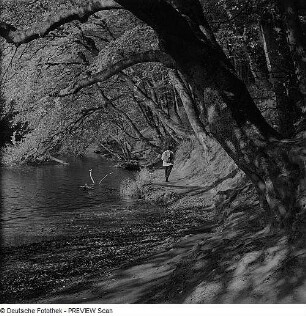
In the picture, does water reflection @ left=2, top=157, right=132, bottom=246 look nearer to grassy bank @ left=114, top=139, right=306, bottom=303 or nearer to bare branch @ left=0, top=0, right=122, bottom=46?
grassy bank @ left=114, top=139, right=306, bottom=303

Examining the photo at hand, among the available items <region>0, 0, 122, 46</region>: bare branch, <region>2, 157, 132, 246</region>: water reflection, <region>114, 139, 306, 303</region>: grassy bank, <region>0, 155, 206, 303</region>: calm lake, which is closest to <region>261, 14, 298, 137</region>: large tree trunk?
<region>114, 139, 306, 303</region>: grassy bank

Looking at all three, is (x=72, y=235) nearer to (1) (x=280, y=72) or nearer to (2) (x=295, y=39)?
(1) (x=280, y=72)

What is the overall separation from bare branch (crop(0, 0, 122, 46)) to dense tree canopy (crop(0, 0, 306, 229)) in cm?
2

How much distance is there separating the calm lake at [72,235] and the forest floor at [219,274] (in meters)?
0.98

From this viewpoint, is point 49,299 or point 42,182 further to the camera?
point 42,182

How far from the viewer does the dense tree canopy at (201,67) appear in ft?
22.1

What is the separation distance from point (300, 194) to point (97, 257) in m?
6.16

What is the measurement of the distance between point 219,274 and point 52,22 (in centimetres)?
520

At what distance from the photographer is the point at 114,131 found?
1880 inches

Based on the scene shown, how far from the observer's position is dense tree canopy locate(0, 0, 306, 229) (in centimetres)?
673

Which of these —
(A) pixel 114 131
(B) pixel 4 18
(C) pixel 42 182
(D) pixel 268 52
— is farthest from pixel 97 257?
(A) pixel 114 131

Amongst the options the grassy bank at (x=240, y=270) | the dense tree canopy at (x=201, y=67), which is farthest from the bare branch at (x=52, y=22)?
the grassy bank at (x=240, y=270)

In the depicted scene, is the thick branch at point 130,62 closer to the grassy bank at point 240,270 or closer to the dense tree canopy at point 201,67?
the dense tree canopy at point 201,67
